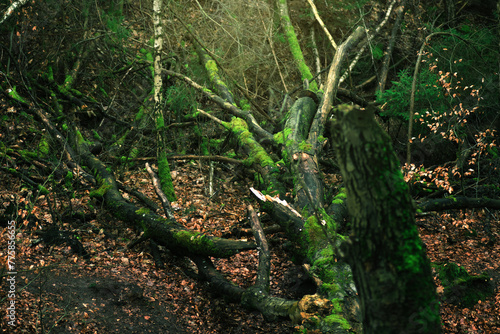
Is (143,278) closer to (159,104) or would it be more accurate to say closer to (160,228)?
(160,228)

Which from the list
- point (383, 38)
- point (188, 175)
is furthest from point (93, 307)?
point (383, 38)

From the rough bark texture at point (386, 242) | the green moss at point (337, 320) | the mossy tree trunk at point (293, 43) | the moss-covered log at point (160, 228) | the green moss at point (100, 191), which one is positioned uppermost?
the mossy tree trunk at point (293, 43)

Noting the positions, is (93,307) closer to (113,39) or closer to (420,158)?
(113,39)

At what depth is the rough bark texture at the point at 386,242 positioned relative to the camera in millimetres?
2045

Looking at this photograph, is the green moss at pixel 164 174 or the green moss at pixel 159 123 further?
the green moss at pixel 164 174

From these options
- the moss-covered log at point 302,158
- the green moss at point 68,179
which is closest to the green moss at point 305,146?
the moss-covered log at point 302,158

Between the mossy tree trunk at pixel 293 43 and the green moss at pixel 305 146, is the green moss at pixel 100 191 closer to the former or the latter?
the green moss at pixel 305 146

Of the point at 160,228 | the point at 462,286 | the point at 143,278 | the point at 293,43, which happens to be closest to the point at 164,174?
the point at 160,228

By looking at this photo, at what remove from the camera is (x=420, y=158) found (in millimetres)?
9914

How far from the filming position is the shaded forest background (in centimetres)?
503

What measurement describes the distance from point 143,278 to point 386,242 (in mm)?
4327

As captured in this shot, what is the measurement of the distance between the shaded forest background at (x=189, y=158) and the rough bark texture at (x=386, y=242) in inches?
75.5

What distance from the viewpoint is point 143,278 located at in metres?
5.48

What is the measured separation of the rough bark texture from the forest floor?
2819 mm
